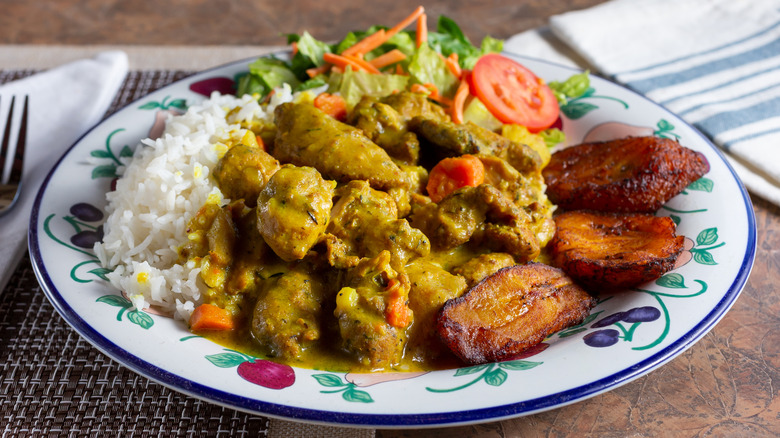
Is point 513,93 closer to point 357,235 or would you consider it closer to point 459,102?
point 459,102

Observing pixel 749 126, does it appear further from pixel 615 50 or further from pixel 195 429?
pixel 195 429

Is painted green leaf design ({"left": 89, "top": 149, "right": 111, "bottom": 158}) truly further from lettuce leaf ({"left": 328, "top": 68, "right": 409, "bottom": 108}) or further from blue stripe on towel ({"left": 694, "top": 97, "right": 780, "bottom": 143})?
blue stripe on towel ({"left": 694, "top": 97, "right": 780, "bottom": 143})

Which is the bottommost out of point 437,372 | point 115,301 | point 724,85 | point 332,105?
point 115,301

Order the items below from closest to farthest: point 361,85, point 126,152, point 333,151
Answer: point 333,151
point 126,152
point 361,85

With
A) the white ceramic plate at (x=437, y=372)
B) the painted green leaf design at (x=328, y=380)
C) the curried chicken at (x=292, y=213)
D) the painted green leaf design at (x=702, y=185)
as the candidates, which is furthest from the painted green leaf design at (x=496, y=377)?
the painted green leaf design at (x=702, y=185)

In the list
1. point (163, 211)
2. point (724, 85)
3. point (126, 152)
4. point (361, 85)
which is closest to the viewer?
point (163, 211)

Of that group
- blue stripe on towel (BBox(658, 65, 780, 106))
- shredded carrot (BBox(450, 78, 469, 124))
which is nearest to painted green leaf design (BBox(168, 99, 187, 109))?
shredded carrot (BBox(450, 78, 469, 124))

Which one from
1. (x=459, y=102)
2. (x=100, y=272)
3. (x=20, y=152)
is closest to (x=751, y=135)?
(x=459, y=102)
